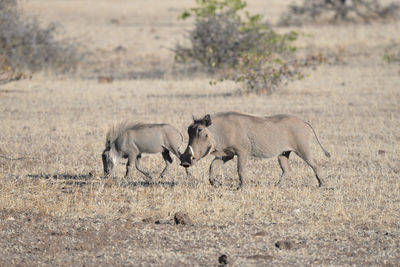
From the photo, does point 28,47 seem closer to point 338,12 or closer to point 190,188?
point 190,188

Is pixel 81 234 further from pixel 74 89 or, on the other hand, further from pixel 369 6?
pixel 369 6

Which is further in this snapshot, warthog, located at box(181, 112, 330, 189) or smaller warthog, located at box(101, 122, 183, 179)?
smaller warthog, located at box(101, 122, 183, 179)

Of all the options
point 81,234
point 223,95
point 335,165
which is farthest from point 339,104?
point 81,234

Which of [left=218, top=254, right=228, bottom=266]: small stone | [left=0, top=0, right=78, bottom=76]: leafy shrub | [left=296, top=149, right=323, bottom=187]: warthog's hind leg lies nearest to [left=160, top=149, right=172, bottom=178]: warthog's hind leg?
[left=296, top=149, right=323, bottom=187]: warthog's hind leg

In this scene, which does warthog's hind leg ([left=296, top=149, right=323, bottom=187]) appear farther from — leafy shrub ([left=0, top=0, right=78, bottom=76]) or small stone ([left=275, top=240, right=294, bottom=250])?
leafy shrub ([left=0, top=0, right=78, bottom=76])

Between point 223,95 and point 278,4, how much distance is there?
113 ft

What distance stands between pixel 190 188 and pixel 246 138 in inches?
31.9

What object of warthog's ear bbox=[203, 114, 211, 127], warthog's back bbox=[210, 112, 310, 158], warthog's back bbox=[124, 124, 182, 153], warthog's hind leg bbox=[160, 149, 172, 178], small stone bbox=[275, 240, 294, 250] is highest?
warthog's ear bbox=[203, 114, 211, 127]

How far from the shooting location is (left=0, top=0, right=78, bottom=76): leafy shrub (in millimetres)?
18625

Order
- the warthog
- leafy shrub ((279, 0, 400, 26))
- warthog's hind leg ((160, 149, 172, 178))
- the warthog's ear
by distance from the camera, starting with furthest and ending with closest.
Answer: leafy shrub ((279, 0, 400, 26)) < warthog's hind leg ((160, 149, 172, 178)) < the warthog < the warthog's ear

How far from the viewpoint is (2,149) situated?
952 cm

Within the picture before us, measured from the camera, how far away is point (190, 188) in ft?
23.6

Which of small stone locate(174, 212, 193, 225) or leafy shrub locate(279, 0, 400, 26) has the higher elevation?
leafy shrub locate(279, 0, 400, 26)

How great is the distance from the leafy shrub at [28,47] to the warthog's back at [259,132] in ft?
39.8
